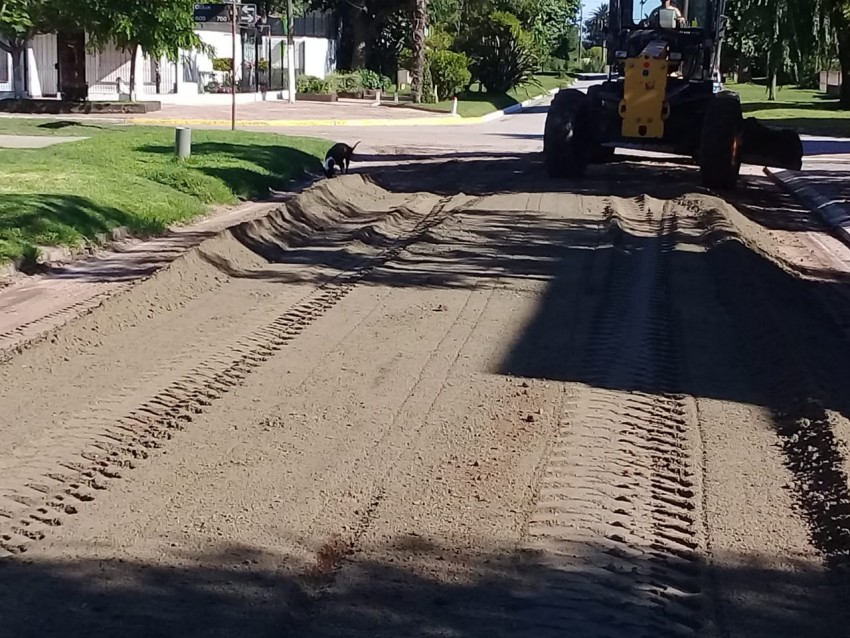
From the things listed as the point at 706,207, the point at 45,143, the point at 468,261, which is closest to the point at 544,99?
the point at 45,143

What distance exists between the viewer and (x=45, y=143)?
992 inches

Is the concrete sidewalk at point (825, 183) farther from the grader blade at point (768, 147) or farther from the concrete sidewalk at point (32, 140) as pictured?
the concrete sidewalk at point (32, 140)

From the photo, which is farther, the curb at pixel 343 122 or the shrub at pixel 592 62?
the shrub at pixel 592 62

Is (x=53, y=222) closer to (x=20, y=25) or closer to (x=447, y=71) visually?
(x=20, y=25)

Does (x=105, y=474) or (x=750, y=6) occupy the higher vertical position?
(x=750, y=6)

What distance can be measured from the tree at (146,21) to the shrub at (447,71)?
77.2 feet

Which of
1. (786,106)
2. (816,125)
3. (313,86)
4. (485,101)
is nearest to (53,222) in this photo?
(816,125)

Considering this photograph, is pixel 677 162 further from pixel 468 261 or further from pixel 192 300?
pixel 192 300

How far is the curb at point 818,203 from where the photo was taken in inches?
676

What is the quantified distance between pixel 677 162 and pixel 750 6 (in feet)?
67.3

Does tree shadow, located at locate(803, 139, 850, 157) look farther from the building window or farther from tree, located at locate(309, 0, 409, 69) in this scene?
tree, located at locate(309, 0, 409, 69)

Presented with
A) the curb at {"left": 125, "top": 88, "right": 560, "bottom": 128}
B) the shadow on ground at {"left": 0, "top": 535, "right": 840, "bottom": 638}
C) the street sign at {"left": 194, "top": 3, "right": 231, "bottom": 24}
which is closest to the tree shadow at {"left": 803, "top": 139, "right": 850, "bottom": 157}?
the curb at {"left": 125, "top": 88, "right": 560, "bottom": 128}

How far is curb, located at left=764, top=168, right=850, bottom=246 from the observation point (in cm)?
1717

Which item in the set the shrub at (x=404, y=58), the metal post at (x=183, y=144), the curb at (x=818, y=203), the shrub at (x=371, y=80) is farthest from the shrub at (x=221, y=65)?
the metal post at (x=183, y=144)
